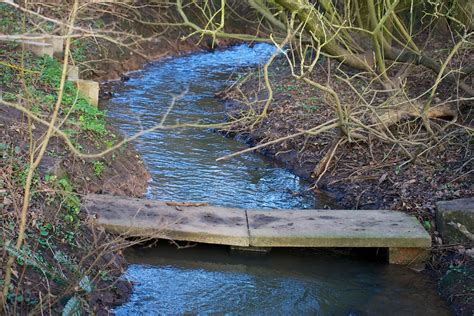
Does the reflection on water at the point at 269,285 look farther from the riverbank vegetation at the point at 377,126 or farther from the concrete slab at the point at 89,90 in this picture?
the concrete slab at the point at 89,90

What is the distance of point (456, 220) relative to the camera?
8172 millimetres

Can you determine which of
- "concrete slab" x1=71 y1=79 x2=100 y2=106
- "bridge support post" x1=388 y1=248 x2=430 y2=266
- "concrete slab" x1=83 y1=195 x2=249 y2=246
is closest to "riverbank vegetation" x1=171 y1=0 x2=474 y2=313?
"bridge support post" x1=388 y1=248 x2=430 y2=266

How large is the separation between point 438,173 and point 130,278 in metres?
4.62

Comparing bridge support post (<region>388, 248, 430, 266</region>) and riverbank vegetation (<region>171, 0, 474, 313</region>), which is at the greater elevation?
riverbank vegetation (<region>171, 0, 474, 313</region>)

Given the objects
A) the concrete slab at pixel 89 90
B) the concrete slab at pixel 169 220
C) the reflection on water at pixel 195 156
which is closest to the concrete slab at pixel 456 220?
the reflection on water at pixel 195 156

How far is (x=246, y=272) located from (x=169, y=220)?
40.8 inches

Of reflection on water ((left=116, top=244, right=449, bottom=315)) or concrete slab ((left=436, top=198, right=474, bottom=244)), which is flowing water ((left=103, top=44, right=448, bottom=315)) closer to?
reflection on water ((left=116, top=244, right=449, bottom=315))

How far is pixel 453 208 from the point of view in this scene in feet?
27.0

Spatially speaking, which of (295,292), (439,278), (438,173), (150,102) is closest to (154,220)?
(295,292)

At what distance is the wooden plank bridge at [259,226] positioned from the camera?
781cm

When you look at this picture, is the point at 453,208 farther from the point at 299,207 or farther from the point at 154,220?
the point at 154,220

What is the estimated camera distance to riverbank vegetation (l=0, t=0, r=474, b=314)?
19.3 feet

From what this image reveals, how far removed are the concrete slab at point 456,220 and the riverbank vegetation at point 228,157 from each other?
163mm

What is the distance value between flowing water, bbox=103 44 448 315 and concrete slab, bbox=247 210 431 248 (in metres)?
0.31
